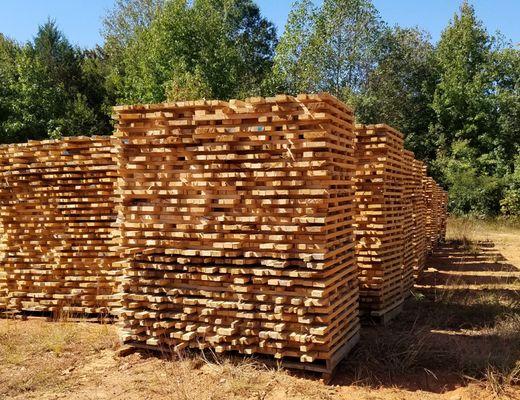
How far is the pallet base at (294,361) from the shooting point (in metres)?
5.33

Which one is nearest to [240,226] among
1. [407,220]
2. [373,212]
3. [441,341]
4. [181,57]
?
[373,212]

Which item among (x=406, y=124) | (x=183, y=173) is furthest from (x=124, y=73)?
(x=183, y=173)

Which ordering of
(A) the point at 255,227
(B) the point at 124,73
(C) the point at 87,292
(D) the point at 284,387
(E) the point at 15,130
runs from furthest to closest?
(B) the point at 124,73, (E) the point at 15,130, (C) the point at 87,292, (A) the point at 255,227, (D) the point at 284,387

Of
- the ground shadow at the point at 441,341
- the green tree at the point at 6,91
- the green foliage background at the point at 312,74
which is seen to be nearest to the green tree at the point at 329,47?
the green foliage background at the point at 312,74

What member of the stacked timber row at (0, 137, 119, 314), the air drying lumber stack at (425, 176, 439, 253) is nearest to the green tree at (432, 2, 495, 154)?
the air drying lumber stack at (425, 176, 439, 253)

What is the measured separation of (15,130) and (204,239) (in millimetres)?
19825

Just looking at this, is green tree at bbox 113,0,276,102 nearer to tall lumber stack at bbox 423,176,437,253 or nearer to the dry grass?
tall lumber stack at bbox 423,176,437,253

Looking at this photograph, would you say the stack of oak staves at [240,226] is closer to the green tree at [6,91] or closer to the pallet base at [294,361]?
the pallet base at [294,361]

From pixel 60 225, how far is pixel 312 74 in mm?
21729

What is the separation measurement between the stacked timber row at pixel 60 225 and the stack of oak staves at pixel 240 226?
1963 mm

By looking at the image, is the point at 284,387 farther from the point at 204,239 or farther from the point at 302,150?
the point at 302,150

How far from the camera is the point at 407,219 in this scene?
31.3 ft

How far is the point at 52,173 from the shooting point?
816cm

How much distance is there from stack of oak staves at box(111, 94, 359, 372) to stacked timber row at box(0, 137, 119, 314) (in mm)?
1963
